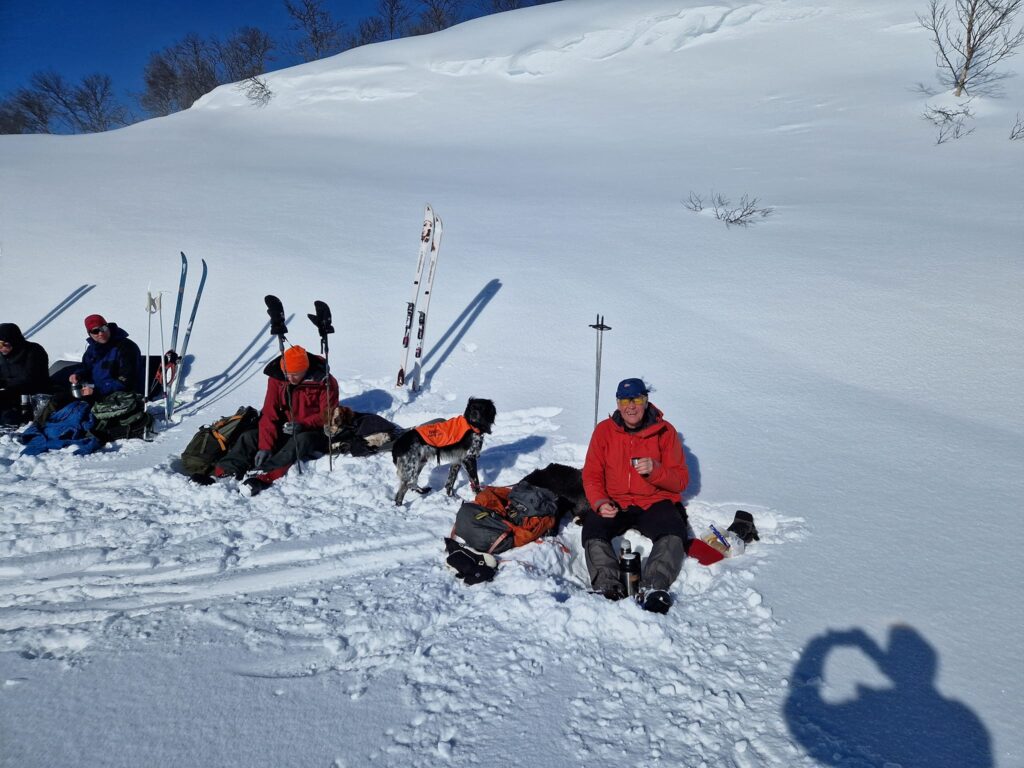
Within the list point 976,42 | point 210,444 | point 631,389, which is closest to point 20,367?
point 210,444

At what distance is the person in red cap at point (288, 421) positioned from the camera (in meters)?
5.18

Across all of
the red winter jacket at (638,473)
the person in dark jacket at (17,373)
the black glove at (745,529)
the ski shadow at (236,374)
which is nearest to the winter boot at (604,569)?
the red winter jacket at (638,473)

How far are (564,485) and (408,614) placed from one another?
72.9 inches

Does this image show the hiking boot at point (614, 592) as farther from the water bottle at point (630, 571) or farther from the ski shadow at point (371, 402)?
the ski shadow at point (371, 402)

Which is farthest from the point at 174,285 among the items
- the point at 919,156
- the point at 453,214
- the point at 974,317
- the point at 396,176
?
the point at 919,156

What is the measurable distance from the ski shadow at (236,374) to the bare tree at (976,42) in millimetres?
19215

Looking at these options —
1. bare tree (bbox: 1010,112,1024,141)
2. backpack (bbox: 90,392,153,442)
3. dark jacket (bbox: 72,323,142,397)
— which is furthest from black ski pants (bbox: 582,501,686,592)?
bare tree (bbox: 1010,112,1024,141)

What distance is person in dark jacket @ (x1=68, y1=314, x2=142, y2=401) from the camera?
20.1 ft

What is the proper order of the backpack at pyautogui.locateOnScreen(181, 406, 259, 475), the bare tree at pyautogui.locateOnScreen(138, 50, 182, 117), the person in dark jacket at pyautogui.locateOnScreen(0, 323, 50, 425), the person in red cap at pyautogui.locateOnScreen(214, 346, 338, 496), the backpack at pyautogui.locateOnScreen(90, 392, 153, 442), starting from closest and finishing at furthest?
the backpack at pyautogui.locateOnScreen(181, 406, 259, 475), the person in red cap at pyautogui.locateOnScreen(214, 346, 338, 496), the backpack at pyautogui.locateOnScreen(90, 392, 153, 442), the person in dark jacket at pyautogui.locateOnScreen(0, 323, 50, 425), the bare tree at pyautogui.locateOnScreen(138, 50, 182, 117)

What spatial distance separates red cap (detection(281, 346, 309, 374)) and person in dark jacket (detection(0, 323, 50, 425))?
322cm

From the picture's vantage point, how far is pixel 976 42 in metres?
16.6

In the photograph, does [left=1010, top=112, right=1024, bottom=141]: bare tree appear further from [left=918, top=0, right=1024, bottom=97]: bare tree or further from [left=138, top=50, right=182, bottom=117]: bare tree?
[left=138, top=50, right=182, bottom=117]: bare tree

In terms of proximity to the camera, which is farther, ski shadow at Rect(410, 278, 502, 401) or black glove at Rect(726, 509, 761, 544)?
ski shadow at Rect(410, 278, 502, 401)

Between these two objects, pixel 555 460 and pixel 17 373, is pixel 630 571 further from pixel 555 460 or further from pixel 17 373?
pixel 17 373
